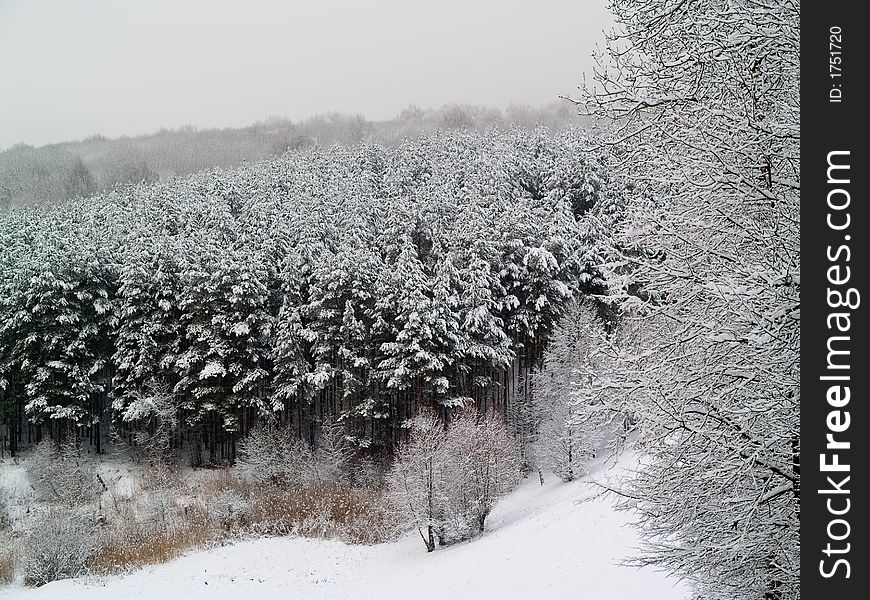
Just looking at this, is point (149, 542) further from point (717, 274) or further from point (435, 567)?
point (717, 274)

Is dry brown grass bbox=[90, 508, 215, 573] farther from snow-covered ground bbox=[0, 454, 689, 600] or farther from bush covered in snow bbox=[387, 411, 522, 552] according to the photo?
bush covered in snow bbox=[387, 411, 522, 552]

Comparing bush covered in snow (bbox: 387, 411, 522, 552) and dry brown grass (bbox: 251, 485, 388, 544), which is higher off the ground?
bush covered in snow (bbox: 387, 411, 522, 552)

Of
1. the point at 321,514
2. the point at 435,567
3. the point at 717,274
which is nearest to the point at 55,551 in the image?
the point at 321,514

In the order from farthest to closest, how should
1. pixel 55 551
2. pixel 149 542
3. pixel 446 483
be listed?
pixel 149 542 < pixel 446 483 < pixel 55 551

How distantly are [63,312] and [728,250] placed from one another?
37421 mm

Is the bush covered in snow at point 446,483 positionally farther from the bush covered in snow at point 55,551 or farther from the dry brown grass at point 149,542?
the bush covered in snow at point 55,551

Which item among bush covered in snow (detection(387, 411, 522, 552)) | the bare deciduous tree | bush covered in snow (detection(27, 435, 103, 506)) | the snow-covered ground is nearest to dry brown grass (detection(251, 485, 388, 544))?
the snow-covered ground
